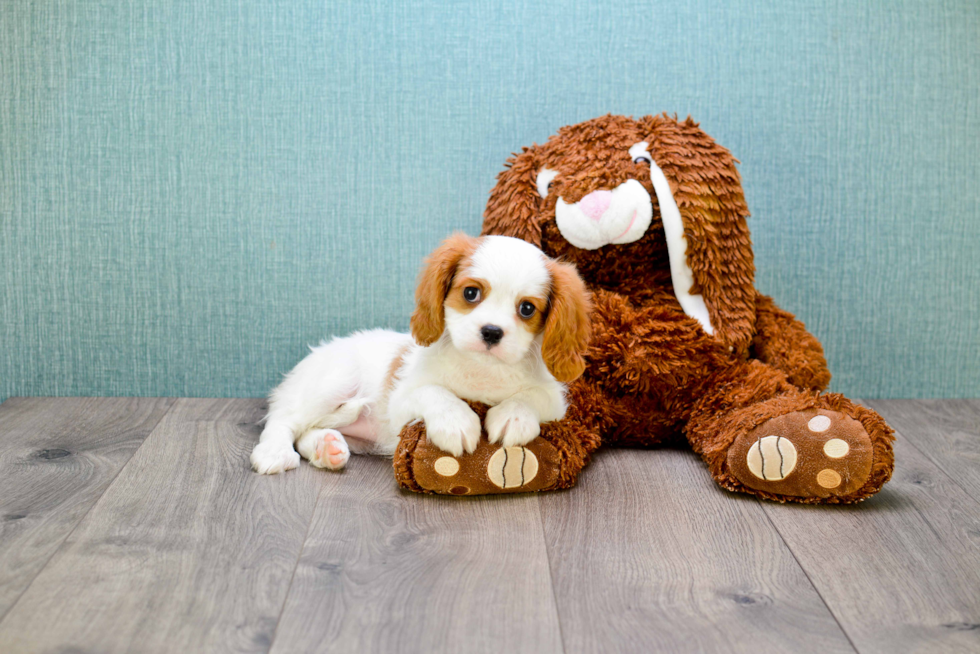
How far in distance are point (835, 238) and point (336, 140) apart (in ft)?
4.18

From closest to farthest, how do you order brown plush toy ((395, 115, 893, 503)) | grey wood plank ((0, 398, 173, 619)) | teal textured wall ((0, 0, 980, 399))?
grey wood plank ((0, 398, 173, 619)), brown plush toy ((395, 115, 893, 503)), teal textured wall ((0, 0, 980, 399))

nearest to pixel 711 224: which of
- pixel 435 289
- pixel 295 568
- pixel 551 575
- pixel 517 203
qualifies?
pixel 517 203

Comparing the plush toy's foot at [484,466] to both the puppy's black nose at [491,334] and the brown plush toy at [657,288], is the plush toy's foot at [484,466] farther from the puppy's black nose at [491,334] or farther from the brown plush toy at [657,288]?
the puppy's black nose at [491,334]

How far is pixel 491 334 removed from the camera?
4.67ft

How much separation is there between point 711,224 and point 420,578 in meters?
0.94

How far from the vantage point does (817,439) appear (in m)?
1.50

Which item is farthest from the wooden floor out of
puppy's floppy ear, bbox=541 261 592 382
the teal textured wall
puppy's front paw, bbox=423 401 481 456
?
the teal textured wall

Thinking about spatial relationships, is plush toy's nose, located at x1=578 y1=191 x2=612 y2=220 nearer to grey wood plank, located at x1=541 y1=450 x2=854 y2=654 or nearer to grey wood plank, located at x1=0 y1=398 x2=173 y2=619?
grey wood plank, located at x1=541 y1=450 x2=854 y2=654

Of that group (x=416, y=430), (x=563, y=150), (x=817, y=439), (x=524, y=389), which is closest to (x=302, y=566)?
(x=416, y=430)

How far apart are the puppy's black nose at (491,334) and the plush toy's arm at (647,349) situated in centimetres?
38

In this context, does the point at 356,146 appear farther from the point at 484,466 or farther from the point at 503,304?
the point at 484,466

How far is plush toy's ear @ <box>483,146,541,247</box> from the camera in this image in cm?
180

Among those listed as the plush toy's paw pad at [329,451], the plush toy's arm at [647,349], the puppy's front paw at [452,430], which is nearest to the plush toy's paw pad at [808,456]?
the plush toy's arm at [647,349]

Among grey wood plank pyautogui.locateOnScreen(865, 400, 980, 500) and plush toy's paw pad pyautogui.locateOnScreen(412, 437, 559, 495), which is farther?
grey wood plank pyautogui.locateOnScreen(865, 400, 980, 500)
